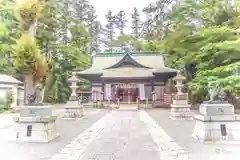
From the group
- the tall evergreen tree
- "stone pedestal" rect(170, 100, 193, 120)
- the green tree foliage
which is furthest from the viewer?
the tall evergreen tree

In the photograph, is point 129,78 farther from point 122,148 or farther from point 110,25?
point 110,25

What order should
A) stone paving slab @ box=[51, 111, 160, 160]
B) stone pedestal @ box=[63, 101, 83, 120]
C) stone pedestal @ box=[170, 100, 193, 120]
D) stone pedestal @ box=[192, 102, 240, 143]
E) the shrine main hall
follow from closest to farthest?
1. stone paving slab @ box=[51, 111, 160, 160]
2. stone pedestal @ box=[192, 102, 240, 143]
3. stone pedestal @ box=[170, 100, 193, 120]
4. stone pedestal @ box=[63, 101, 83, 120]
5. the shrine main hall

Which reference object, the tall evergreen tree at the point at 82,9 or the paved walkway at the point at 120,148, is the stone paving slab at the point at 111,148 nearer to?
the paved walkway at the point at 120,148

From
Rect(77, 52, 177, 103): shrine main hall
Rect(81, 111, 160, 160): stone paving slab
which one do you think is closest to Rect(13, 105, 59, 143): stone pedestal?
Rect(81, 111, 160, 160): stone paving slab

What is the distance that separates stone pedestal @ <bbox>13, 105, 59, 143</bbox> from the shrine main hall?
12457mm

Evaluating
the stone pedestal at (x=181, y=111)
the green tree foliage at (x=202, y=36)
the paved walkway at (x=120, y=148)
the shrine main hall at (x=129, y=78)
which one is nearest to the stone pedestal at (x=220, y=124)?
the paved walkway at (x=120, y=148)

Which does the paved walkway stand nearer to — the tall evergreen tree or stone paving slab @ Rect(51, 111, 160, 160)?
stone paving slab @ Rect(51, 111, 160, 160)

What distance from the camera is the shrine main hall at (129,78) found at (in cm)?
1859

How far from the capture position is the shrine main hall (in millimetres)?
18594

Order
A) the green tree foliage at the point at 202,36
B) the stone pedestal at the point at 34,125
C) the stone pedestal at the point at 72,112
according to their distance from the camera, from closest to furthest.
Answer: the stone pedestal at the point at 34,125, the stone pedestal at the point at 72,112, the green tree foliage at the point at 202,36

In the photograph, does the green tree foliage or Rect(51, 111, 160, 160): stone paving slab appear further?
the green tree foliage

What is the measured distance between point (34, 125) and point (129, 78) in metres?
12.8

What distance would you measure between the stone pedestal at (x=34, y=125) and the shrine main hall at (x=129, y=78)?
1246cm

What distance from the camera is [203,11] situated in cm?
1566
